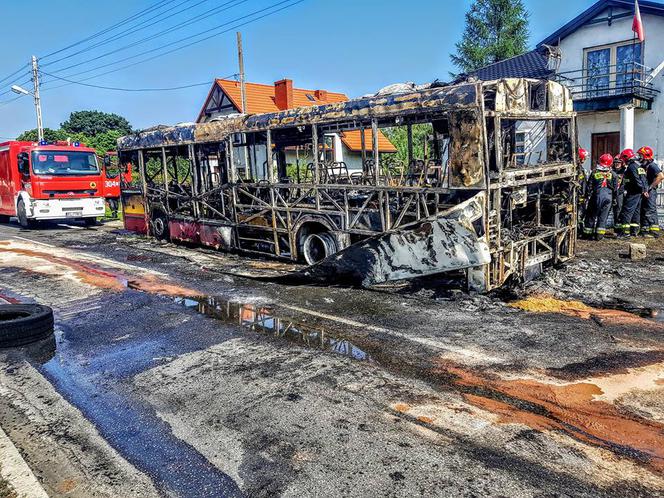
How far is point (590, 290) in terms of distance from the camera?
24.9 ft

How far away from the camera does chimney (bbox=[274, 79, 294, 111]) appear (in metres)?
31.5

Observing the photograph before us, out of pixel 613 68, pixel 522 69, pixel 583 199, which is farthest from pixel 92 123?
pixel 583 199

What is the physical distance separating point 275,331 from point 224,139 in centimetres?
644

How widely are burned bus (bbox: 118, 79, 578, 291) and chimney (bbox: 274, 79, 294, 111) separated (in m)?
18.9

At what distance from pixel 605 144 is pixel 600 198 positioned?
9.31 m

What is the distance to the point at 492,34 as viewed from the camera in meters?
41.1

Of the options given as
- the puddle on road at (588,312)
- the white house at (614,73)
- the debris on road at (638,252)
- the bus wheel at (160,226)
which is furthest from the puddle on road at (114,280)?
the white house at (614,73)

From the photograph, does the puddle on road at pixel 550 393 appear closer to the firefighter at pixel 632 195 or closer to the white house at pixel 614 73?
the firefighter at pixel 632 195

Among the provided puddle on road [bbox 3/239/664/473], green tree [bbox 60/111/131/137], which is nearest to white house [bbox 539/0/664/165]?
puddle on road [bbox 3/239/664/473]

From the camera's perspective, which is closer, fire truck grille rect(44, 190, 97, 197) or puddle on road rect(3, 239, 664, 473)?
puddle on road rect(3, 239, 664, 473)

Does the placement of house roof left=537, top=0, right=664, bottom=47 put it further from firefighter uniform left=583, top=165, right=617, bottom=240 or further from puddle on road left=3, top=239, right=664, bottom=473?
puddle on road left=3, top=239, right=664, bottom=473

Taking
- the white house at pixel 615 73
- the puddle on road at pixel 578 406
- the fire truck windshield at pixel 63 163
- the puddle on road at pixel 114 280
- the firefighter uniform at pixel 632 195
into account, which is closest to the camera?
the puddle on road at pixel 578 406

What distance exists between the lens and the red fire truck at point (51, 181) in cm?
1761

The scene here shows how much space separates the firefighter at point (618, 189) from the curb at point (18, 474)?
12.2 metres
